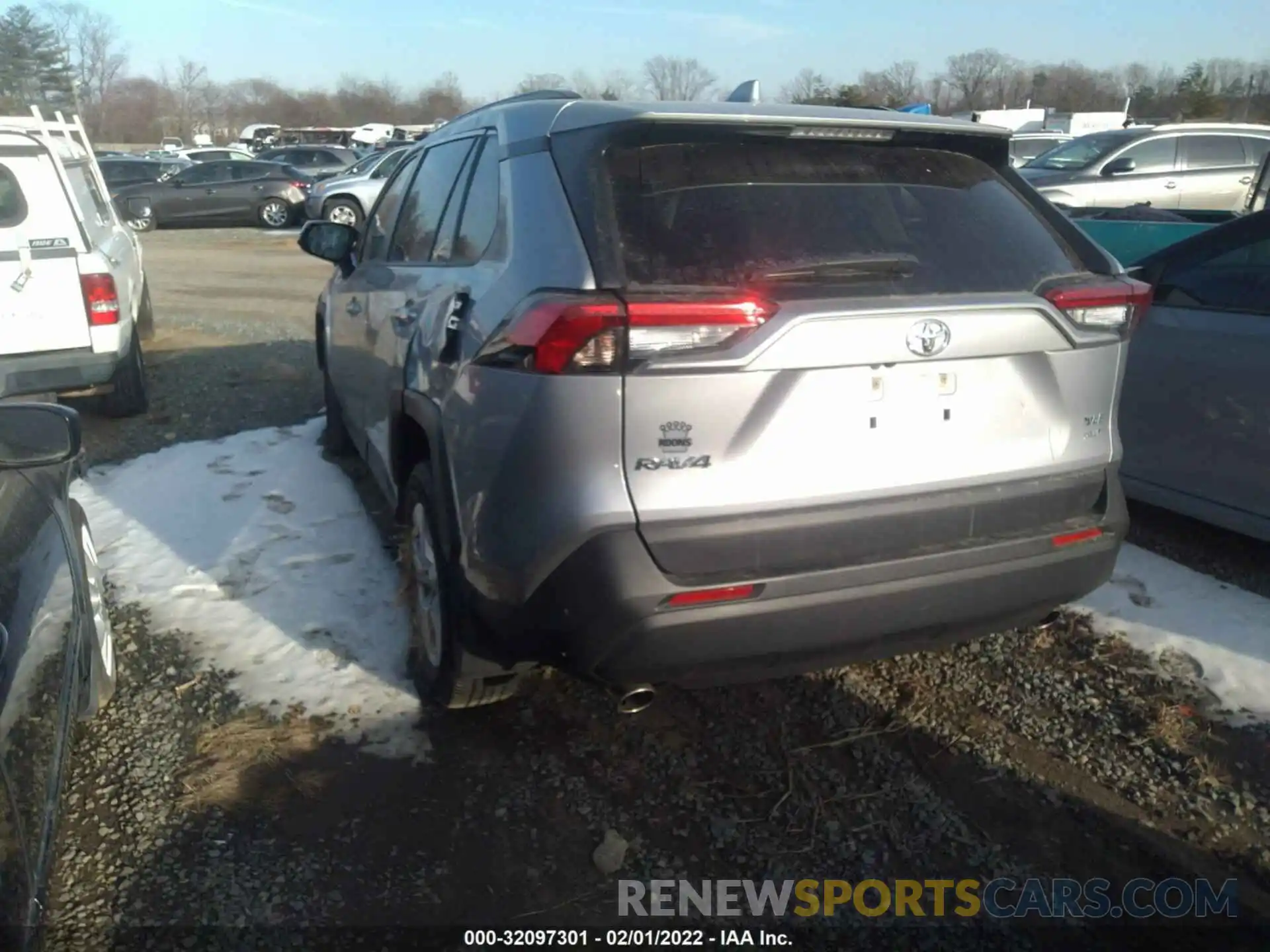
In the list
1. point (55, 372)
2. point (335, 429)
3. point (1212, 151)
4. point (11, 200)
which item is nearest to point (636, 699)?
point (335, 429)

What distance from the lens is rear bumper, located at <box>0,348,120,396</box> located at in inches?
244

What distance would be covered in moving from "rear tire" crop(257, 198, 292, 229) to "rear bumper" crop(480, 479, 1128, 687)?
21102mm

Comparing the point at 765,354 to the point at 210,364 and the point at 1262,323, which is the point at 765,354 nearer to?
the point at 1262,323

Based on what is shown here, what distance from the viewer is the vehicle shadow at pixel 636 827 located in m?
2.57

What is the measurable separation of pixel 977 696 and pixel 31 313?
5646mm

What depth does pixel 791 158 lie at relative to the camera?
8.92 ft

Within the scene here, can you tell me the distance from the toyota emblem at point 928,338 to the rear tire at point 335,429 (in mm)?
3788

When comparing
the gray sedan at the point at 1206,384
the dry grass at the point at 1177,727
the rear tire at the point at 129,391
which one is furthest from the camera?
the rear tire at the point at 129,391

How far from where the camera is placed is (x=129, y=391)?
23.0 feet

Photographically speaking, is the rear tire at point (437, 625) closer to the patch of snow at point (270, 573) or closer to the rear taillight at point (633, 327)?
the patch of snow at point (270, 573)

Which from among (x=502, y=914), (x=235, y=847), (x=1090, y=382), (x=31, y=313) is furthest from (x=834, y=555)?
(x=31, y=313)

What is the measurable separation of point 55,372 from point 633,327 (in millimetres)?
5288

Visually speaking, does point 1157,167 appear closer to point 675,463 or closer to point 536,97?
point 536,97

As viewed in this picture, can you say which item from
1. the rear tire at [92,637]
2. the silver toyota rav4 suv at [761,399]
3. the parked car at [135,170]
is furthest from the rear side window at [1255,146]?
the parked car at [135,170]
